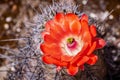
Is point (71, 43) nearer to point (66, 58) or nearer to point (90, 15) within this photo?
point (66, 58)

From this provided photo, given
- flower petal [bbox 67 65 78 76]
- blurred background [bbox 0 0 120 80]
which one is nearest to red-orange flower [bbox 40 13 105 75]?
flower petal [bbox 67 65 78 76]

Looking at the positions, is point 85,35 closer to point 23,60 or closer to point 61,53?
point 61,53

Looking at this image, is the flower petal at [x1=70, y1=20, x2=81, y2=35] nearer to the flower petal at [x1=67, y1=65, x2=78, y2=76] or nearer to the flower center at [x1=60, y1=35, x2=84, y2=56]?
the flower center at [x1=60, y1=35, x2=84, y2=56]

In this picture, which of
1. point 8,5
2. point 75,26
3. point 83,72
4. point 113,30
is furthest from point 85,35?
point 8,5

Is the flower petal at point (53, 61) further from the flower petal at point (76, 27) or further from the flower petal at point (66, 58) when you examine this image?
the flower petal at point (76, 27)

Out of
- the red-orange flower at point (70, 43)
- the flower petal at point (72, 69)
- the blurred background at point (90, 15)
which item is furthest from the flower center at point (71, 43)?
the blurred background at point (90, 15)
